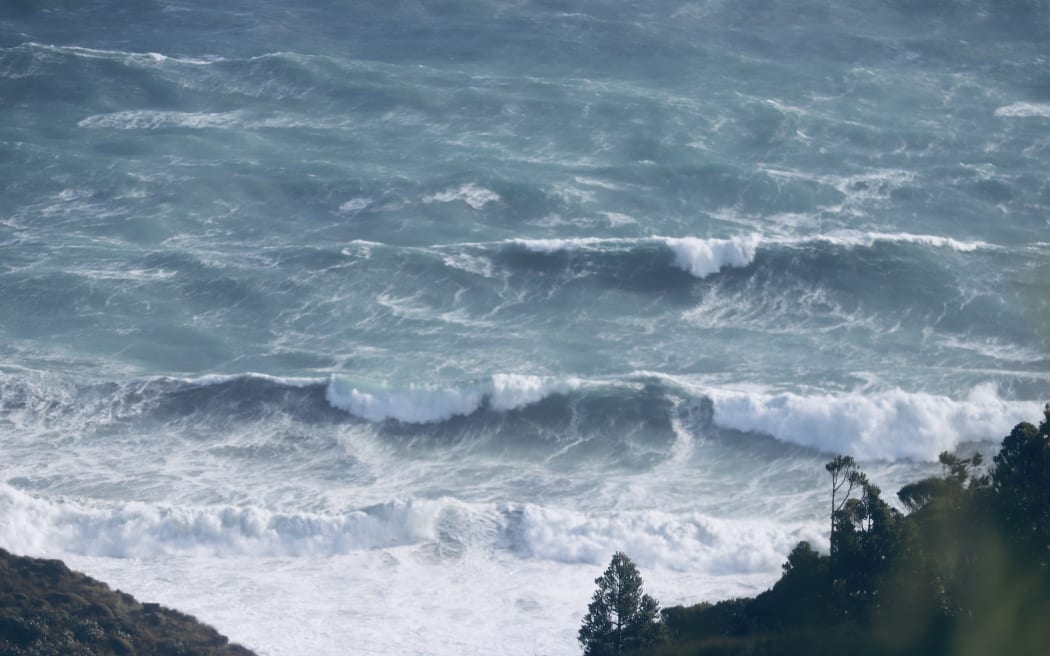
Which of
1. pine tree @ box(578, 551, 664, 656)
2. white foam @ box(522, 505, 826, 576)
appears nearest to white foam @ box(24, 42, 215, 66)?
white foam @ box(522, 505, 826, 576)

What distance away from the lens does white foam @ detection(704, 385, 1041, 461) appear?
5450cm

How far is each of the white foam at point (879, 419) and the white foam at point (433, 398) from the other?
25.7 feet

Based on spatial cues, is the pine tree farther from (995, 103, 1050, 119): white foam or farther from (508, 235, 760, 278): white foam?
(995, 103, 1050, 119): white foam

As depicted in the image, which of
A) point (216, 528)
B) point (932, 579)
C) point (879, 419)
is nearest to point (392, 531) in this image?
point (216, 528)

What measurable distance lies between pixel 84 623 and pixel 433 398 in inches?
716

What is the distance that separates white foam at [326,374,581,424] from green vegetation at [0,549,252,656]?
14.1m

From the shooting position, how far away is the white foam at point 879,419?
54.5 metres

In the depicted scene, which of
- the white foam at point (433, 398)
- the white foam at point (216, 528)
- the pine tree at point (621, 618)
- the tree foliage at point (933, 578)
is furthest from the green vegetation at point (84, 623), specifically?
the tree foliage at point (933, 578)

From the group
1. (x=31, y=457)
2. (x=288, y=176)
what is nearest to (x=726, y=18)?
(x=288, y=176)

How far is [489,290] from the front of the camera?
214 feet

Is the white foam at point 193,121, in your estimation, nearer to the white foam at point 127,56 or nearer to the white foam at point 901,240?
the white foam at point 127,56

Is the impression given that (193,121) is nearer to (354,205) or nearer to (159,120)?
(159,120)

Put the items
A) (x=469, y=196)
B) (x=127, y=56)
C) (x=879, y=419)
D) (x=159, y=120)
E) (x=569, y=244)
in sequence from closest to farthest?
(x=879, y=419) < (x=569, y=244) < (x=469, y=196) < (x=159, y=120) < (x=127, y=56)

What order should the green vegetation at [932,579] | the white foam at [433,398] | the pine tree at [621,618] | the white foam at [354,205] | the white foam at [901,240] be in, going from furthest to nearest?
the white foam at [354,205] < the white foam at [901,240] < the white foam at [433,398] < the pine tree at [621,618] < the green vegetation at [932,579]
